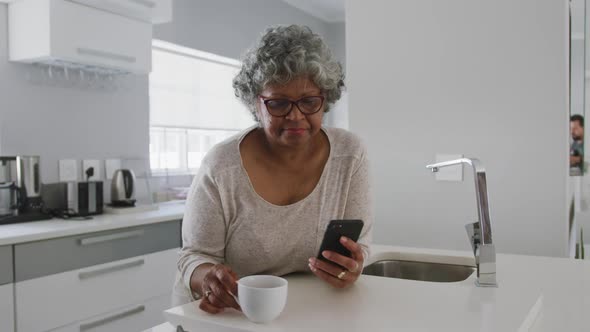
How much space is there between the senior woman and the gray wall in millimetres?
1812

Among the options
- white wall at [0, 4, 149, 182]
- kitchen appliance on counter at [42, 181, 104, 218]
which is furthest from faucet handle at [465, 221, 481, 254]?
white wall at [0, 4, 149, 182]

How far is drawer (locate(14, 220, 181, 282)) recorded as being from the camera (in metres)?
2.16

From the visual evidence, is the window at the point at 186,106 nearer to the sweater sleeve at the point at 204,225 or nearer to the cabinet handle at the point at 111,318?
the cabinet handle at the point at 111,318

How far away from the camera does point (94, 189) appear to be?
2809mm

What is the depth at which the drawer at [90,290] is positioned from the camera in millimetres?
2162

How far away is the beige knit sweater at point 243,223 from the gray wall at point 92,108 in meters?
1.81

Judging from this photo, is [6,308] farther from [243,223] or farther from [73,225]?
[243,223]

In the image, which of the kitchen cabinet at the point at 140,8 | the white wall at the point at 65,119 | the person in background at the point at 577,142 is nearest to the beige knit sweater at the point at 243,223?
the person in background at the point at 577,142

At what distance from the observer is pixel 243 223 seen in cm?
139

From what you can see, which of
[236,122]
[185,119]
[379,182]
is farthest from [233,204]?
[236,122]

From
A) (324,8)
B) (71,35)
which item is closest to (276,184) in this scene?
(71,35)

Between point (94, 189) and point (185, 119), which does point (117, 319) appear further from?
point (185, 119)

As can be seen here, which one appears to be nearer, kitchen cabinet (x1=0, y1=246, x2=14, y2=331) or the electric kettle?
kitchen cabinet (x1=0, y1=246, x2=14, y2=331)

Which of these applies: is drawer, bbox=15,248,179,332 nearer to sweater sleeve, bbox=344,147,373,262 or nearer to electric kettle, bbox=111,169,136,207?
electric kettle, bbox=111,169,136,207
